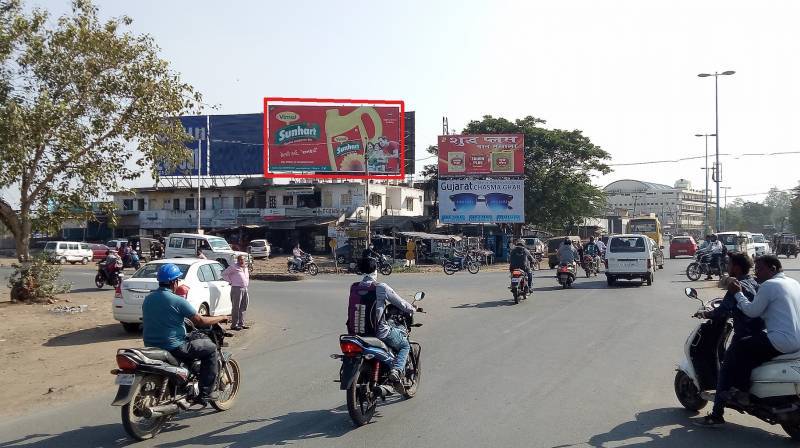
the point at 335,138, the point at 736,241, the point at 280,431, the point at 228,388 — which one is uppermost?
the point at 335,138

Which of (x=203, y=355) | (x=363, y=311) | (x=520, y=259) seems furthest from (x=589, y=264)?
(x=203, y=355)

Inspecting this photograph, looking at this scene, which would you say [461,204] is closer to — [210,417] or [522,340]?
[522,340]

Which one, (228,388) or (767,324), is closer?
(767,324)

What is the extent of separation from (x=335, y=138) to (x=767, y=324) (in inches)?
1606

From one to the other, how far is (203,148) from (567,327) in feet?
139

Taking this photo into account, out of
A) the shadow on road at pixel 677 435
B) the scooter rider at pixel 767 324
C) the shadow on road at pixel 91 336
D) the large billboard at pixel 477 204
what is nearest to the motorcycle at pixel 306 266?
the large billboard at pixel 477 204

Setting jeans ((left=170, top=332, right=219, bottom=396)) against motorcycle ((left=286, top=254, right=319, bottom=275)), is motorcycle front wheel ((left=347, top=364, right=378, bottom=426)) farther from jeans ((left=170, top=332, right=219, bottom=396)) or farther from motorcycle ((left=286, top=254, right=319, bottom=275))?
motorcycle ((left=286, top=254, right=319, bottom=275))

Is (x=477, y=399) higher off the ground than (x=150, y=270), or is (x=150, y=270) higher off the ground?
(x=150, y=270)

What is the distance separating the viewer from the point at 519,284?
18.6 m

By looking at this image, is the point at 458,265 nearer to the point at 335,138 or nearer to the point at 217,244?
the point at 217,244

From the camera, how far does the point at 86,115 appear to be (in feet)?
57.3

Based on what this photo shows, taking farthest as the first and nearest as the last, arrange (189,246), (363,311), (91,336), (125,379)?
1. (189,246)
2. (91,336)
3. (363,311)
4. (125,379)

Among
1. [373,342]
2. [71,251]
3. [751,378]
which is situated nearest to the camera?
[751,378]

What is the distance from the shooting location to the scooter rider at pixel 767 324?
5.71 m
